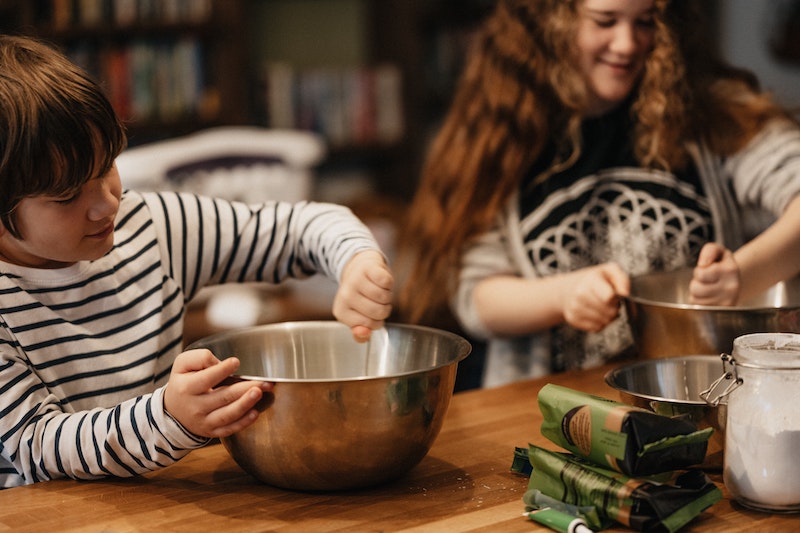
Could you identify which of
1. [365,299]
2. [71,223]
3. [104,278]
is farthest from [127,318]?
[365,299]

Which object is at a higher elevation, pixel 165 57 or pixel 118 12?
pixel 118 12

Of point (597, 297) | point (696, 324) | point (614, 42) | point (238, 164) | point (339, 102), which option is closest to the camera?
point (696, 324)

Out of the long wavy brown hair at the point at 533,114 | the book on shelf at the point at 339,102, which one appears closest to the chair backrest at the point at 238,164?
the book on shelf at the point at 339,102

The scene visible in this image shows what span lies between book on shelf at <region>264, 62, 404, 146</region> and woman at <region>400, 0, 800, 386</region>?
2.08m

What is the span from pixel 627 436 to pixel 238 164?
7.35 feet

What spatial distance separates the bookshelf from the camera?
11.1 feet

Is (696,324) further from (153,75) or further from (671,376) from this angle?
(153,75)

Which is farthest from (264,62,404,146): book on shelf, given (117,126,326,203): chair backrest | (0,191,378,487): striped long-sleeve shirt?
(0,191,378,487): striped long-sleeve shirt

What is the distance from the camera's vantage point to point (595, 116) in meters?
1.70

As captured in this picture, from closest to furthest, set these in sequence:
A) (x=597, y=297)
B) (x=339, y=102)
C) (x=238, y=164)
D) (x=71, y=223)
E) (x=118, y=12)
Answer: (x=71, y=223) < (x=597, y=297) < (x=238, y=164) < (x=118, y=12) < (x=339, y=102)

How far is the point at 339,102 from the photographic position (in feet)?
12.6

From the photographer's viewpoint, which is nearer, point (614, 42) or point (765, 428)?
point (765, 428)

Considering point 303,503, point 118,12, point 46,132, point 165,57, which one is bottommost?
point 303,503

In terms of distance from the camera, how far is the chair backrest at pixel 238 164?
2762 mm
